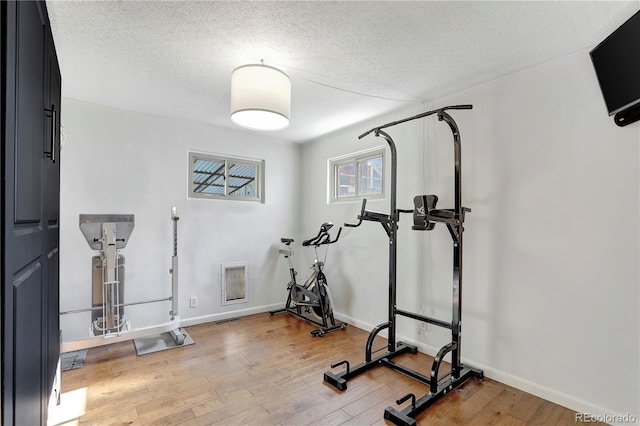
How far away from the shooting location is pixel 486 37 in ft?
6.51

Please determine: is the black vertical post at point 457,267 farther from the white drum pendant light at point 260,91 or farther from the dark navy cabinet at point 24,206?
the dark navy cabinet at point 24,206

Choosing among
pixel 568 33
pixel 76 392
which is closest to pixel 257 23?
pixel 568 33

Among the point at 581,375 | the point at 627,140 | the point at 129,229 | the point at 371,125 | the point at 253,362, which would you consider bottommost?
the point at 253,362

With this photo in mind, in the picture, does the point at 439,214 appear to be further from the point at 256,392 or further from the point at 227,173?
the point at 227,173

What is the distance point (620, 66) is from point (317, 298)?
3.24m

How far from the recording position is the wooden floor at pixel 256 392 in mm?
2025

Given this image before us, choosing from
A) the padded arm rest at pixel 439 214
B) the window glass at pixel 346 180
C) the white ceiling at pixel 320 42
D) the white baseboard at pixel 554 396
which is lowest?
the white baseboard at pixel 554 396

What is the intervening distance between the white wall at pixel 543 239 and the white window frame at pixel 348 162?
1.57 ft

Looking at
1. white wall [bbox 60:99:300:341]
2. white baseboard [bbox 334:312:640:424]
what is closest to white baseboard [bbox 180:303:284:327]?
white wall [bbox 60:99:300:341]

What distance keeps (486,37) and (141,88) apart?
2.81 m

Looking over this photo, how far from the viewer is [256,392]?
7.64 feet

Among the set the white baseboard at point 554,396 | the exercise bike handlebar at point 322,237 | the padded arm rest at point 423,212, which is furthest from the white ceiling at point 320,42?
the white baseboard at point 554,396

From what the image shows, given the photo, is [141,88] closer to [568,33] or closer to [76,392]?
[76,392]

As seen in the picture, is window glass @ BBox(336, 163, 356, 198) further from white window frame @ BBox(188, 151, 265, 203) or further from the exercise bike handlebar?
white window frame @ BBox(188, 151, 265, 203)
